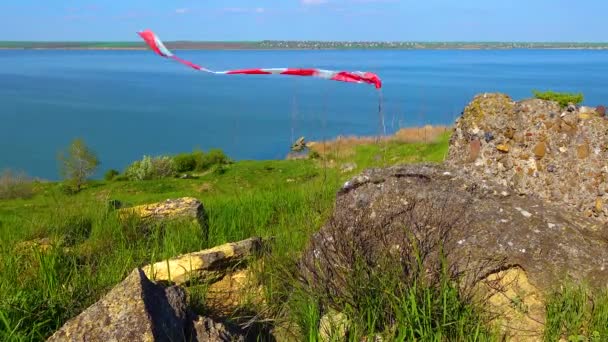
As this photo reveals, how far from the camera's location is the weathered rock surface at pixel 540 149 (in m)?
4.80

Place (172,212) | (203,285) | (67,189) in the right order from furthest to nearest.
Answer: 1. (67,189)
2. (172,212)
3. (203,285)

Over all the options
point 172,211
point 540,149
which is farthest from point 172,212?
point 540,149

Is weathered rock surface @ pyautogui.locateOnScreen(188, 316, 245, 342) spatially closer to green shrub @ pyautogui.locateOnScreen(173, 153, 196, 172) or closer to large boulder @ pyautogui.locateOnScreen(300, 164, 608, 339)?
large boulder @ pyautogui.locateOnScreen(300, 164, 608, 339)

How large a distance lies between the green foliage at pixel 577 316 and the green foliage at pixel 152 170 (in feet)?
90.3

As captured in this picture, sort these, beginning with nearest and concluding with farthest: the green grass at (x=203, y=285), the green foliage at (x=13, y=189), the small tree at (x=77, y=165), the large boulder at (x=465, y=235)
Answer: the green grass at (x=203, y=285) < the large boulder at (x=465, y=235) < the green foliage at (x=13, y=189) < the small tree at (x=77, y=165)

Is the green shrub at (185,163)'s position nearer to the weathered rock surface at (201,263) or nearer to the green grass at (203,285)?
the green grass at (203,285)

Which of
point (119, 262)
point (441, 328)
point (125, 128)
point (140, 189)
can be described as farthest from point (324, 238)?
point (125, 128)

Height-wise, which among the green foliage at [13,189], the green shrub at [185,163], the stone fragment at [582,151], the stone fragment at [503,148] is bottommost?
the green shrub at [185,163]

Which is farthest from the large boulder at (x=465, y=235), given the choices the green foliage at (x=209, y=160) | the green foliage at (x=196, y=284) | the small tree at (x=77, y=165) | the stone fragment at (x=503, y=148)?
the green foliage at (x=209, y=160)

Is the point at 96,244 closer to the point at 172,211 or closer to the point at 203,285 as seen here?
the point at 172,211

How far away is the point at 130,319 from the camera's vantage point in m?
2.97

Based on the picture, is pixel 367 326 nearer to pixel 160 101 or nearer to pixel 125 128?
pixel 125 128

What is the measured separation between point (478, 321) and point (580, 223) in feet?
4.69

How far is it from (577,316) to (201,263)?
253 cm
